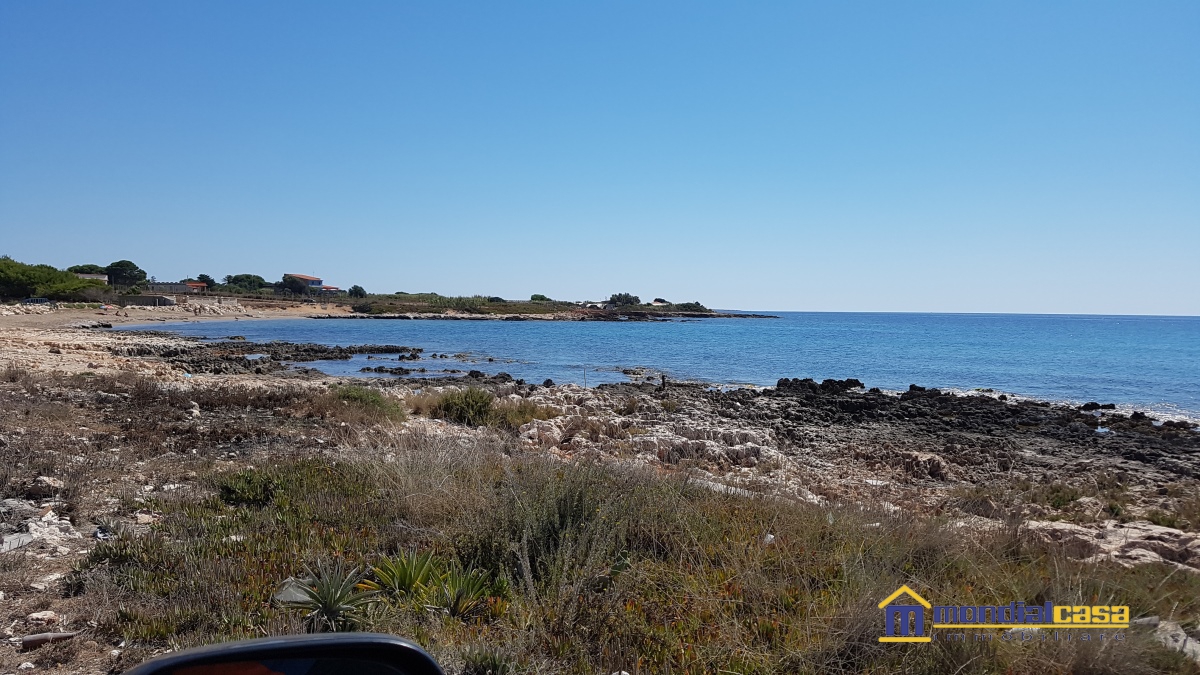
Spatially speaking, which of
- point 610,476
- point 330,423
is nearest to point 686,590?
point 610,476

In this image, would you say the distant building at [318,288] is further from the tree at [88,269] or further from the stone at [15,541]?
the stone at [15,541]

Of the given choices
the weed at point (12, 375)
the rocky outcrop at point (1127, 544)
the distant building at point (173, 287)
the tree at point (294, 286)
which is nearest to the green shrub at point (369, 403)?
Result: the weed at point (12, 375)

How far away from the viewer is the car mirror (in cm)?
128

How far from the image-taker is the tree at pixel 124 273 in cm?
11269

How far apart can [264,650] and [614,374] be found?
106 ft

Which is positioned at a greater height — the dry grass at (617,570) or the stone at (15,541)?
the dry grass at (617,570)

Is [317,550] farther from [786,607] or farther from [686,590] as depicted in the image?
[786,607]

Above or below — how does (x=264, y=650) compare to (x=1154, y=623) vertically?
above

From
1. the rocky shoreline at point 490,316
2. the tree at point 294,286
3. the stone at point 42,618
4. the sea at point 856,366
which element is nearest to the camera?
the stone at point 42,618

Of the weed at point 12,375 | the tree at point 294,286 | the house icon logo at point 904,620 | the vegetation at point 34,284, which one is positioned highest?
the tree at point 294,286

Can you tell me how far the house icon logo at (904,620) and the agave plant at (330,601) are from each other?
2.92m

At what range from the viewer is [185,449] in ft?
28.4

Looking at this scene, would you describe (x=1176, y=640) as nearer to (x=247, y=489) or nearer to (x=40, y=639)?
(x=40, y=639)

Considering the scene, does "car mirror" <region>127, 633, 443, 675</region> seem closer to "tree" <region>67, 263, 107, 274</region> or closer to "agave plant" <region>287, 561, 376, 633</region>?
"agave plant" <region>287, 561, 376, 633</region>
